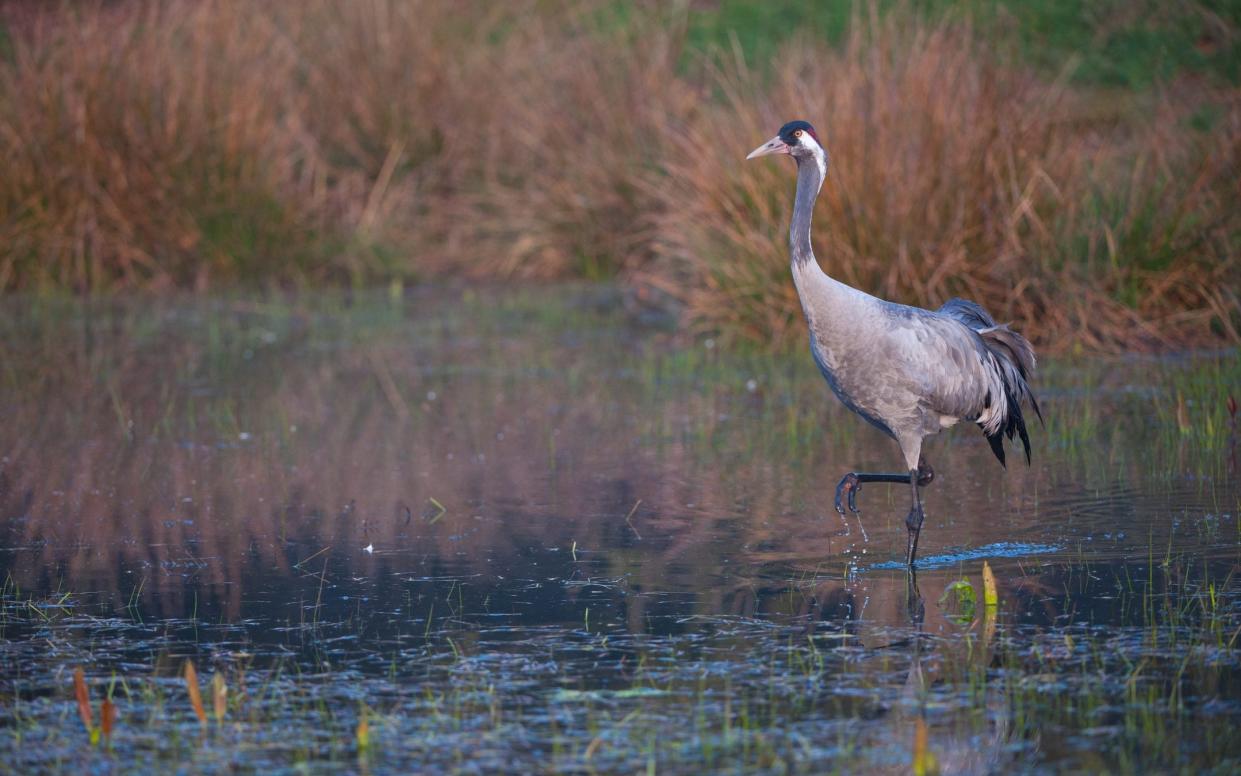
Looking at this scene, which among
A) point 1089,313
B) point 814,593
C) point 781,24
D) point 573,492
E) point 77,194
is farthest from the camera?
point 781,24

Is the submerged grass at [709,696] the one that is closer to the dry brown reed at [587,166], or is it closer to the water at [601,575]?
the water at [601,575]

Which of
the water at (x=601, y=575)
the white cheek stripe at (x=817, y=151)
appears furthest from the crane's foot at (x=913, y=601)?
the white cheek stripe at (x=817, y=151)

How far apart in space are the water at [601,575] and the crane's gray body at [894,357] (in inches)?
19.1

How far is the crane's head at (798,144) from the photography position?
265 inches

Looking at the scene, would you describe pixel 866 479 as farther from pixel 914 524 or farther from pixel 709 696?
pixel 709 696

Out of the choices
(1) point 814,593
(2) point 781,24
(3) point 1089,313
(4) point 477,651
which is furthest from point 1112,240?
(2) point 781,24

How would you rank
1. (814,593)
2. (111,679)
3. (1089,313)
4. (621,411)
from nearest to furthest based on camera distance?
(111,679) < (814,593) < (621,411) < (1089,313)

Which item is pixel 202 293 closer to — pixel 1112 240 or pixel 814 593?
pixel 1112 240

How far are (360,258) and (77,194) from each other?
8.33ft

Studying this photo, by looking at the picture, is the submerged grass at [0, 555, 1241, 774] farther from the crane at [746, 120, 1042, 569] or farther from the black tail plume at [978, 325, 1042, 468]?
the black tail plume at [978, 325, 1042, 468]

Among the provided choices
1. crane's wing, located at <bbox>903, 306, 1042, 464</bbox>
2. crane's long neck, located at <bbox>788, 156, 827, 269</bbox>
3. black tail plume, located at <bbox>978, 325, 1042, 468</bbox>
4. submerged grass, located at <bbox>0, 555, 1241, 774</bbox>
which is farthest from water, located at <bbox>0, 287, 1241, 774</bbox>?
crane's long neck, located at <bbox>788, 156, 827, 269</bbox>

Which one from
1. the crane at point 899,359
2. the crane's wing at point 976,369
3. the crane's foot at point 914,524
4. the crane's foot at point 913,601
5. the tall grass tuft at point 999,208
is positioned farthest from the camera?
the tall grass tuft at point 999,208

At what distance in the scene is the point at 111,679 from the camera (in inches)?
193

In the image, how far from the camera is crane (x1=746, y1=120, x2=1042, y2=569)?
254 inches
